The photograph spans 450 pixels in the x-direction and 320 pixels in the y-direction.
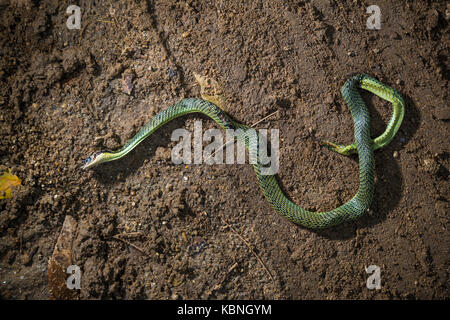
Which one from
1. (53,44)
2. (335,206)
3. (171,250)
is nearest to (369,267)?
(335,206)

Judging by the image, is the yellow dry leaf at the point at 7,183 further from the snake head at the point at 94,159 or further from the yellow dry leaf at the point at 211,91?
the yellow dry leaf at the point at 211,91

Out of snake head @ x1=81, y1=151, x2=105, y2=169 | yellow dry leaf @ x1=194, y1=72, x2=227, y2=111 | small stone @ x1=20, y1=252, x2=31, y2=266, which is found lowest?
small stone @ x1=20, y1=252, x2=31, y2=266

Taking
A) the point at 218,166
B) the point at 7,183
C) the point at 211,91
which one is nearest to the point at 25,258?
the point at 7,183

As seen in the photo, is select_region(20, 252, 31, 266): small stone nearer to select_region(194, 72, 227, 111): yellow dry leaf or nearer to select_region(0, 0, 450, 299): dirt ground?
select_region(0, 0, 450, 299): dirt ground

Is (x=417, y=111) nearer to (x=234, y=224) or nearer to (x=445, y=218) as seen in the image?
(x=445, y=218)

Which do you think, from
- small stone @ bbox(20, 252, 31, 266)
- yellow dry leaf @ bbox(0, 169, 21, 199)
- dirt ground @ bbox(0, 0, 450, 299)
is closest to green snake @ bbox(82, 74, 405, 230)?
dirt ground @ bbox(0, 0, 450, 299)

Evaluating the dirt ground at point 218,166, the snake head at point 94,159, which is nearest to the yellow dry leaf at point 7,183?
the dirt ground at point 218,166
